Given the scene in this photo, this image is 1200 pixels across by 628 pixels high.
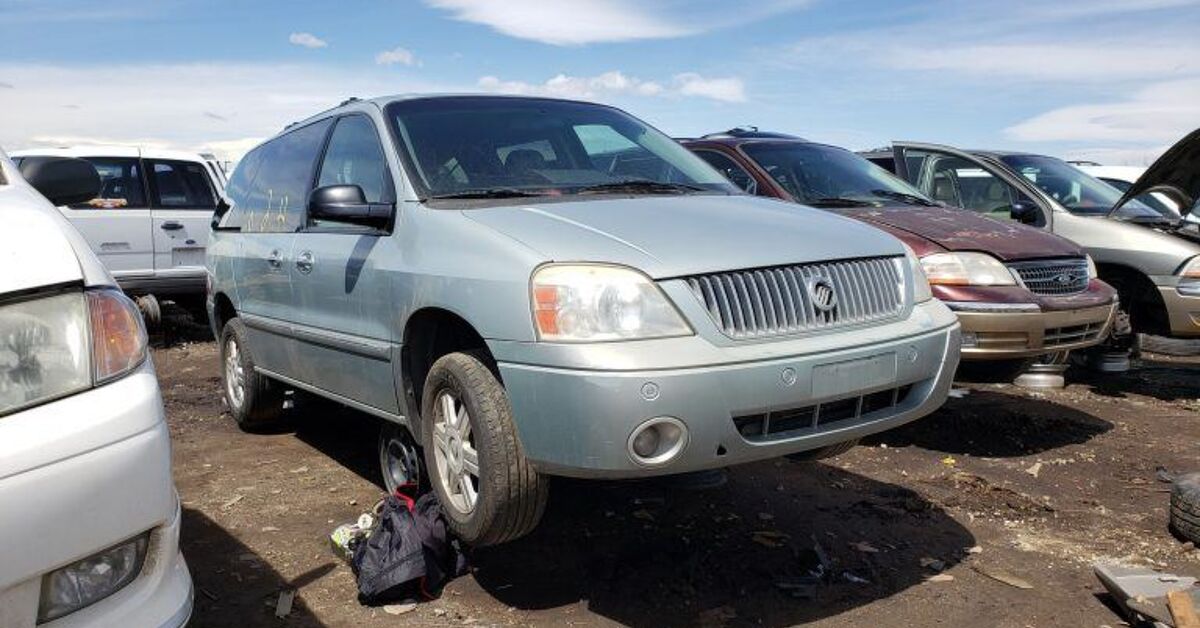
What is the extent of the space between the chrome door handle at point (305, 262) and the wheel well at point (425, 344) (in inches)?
36.0

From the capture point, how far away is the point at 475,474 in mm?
3162

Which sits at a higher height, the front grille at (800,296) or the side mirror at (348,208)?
the side mirror at (348,208)

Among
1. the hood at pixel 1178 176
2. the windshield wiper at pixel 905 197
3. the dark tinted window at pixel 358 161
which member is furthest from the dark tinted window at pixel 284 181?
the hood at pixel 1178 176

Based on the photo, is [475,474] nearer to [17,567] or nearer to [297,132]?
[17,567]

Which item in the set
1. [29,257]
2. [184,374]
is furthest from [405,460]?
[184,374]

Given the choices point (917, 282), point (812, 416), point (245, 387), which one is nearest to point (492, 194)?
point (812, 416)

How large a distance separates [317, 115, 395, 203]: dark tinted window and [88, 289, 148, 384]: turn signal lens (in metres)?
1.56

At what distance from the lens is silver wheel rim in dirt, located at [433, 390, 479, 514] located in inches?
126

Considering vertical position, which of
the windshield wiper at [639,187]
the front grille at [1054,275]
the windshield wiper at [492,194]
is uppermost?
the windshield wiper at [639,187]

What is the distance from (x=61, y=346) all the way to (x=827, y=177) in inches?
199

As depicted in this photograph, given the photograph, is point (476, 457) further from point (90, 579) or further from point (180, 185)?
point (180, 185)

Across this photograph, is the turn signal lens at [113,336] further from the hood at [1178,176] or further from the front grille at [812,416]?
the hood at [1178,176]

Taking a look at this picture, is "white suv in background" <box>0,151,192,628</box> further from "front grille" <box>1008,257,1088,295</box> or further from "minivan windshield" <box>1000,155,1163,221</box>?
"minivan windshield" <box>1000,155,1163,221</box>

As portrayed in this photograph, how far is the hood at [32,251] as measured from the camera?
2.05 m
